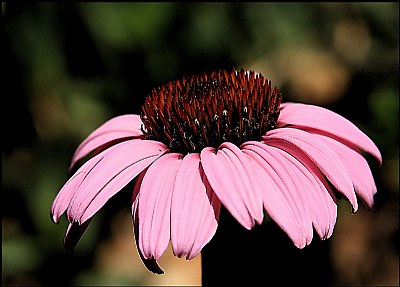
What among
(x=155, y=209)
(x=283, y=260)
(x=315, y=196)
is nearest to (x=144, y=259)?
(x=155, y=209)

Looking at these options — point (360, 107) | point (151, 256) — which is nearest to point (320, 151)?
point (151, 256)

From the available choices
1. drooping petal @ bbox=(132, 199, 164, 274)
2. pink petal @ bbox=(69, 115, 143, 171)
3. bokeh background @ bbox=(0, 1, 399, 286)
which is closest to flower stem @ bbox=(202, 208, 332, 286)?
bokeh background @ bbox=(0, 1, 399, 286)

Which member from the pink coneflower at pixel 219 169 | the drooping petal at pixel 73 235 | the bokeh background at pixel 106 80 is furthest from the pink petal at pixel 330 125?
the bokeh background at pixel 106 80

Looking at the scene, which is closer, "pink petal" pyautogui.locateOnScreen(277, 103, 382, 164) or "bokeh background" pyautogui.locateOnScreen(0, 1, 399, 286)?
"pink petal" pyautogui.locateOnScreen(277, 103, 382, 164)

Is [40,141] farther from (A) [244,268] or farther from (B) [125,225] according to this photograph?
(A) [244,268]

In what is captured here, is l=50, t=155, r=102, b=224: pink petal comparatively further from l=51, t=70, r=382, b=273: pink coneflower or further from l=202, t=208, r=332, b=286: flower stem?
l=202, t=208, r=332, b=286: flower stem

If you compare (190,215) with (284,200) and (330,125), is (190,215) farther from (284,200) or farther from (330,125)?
(330,125)


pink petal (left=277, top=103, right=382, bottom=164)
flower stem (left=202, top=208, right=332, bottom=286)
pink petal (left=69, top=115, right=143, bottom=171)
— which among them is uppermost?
pink petal (left=277, top=103, right=382, bottom=164)
